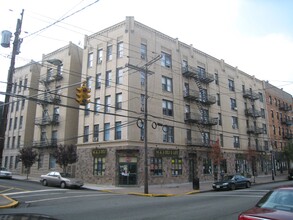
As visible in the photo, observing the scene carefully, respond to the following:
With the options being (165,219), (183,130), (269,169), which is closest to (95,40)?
(183,130)

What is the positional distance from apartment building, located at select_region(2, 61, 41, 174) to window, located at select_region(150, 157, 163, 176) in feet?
72.6

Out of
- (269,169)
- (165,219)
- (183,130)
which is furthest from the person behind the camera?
(269,169)

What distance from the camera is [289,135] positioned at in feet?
189

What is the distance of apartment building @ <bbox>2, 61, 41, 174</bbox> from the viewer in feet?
143

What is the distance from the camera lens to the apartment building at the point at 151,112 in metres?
29.7

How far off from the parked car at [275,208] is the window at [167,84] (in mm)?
27965

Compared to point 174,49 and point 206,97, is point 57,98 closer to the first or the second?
point 174,49

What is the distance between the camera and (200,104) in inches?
1489

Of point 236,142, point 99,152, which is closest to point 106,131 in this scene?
point 99,152

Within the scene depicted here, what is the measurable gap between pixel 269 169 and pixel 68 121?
34863mm

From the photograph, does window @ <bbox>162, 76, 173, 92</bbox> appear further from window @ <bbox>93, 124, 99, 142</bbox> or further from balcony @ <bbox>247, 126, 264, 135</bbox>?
balcony @ <bbox>247, 126, 264, 135</bbox>

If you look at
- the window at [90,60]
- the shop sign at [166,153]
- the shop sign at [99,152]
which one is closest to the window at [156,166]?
the shop sign at [166,153]

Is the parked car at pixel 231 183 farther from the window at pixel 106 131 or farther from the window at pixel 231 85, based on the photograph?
the window at pixel 231 85

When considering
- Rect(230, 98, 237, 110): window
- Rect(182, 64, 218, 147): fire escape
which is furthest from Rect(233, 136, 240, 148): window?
Rect(182, 64, 218, 147): fire escape
